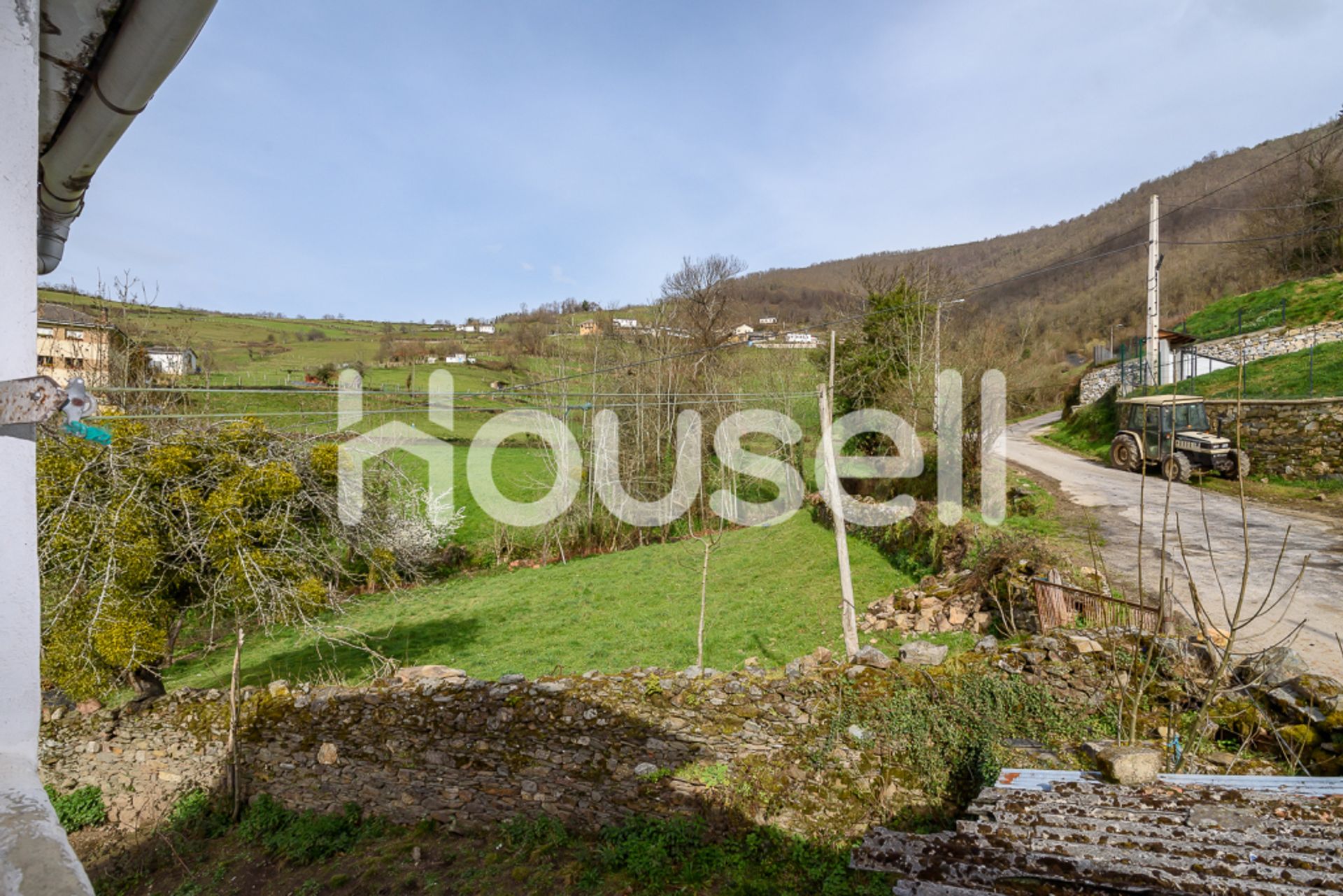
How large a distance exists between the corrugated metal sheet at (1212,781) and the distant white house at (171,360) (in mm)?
16413

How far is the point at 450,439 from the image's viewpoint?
26000 millimetres

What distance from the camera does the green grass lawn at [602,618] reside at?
9.98 metres

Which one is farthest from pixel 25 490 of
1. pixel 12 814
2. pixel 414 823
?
pixel 414 823

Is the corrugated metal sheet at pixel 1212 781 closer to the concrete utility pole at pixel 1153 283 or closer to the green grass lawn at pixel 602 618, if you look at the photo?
the green grass lawn at pixel 602 618

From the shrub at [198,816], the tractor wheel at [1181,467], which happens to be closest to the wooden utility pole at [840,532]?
the shrub at [198,816]

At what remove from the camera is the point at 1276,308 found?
20.5m

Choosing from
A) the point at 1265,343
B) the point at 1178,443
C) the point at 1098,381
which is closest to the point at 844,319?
the point at 1178,443

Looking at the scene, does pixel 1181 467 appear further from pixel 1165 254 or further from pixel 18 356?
pixel 1165 254

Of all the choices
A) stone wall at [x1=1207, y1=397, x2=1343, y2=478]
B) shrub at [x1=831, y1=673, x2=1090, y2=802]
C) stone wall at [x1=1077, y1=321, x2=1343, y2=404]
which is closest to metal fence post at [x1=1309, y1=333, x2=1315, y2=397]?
stone wall at [x1=1207, y1=397, x2=1343, y2=478]

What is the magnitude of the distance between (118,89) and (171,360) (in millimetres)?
16293

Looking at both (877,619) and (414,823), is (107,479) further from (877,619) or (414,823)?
(877,619)

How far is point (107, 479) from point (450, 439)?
68.0 ft

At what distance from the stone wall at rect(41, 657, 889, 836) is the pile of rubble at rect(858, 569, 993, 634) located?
3.40m

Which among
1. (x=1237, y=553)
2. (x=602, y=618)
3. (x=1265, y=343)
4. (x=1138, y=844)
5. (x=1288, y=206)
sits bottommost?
(x=602, y=618)
